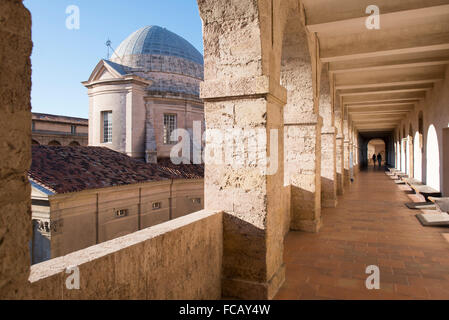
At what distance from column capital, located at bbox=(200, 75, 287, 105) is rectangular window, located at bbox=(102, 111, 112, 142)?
19005mm

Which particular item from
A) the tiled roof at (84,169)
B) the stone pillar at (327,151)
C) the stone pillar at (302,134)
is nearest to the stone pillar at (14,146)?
the stone pillar at (302,134)

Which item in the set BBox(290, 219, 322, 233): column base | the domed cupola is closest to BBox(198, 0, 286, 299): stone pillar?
BBox(290, 219, 322, 233): column base

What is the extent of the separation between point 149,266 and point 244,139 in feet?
5.55

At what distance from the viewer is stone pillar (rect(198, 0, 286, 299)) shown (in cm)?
341

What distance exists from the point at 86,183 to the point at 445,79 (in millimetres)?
12249

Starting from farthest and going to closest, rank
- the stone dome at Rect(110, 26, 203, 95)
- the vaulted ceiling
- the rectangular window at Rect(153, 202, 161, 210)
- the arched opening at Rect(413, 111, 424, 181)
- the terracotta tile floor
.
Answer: the stone dome at Rect(110, 26, 203, 95) → the rectangular window at Rect(153, 202, 161, 210) → the arched opening at Rect(413, 111, 424, 181) → the vaulted ceiling → the terracotta tile floor

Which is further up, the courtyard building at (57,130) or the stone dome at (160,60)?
the stone dome at (160,60)

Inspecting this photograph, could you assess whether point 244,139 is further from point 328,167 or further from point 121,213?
A: point 121,213

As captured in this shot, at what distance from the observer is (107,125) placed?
2125 cm

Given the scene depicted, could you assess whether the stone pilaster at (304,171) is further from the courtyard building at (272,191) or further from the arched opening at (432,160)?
the arched opening at (432,160)

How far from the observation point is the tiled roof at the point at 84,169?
11.1 m

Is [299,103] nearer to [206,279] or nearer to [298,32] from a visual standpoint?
[298,32]

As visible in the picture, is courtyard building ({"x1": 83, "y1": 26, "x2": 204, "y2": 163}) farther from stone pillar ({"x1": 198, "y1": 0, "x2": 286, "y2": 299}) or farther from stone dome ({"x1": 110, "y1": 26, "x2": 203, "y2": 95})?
stone pillar ({"x1": 198, "y1": 0, "x2": 286, "y2": 299})

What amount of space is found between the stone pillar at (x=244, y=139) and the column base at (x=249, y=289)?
0.01 metres
